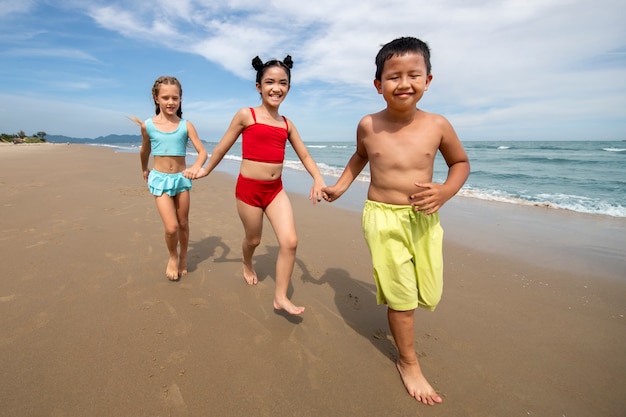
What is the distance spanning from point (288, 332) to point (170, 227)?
1.72 metres

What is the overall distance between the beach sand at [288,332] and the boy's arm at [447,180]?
119 centimetres

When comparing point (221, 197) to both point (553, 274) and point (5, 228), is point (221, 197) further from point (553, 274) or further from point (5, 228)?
point (553, 274)

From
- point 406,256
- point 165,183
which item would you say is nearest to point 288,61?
point 165,183

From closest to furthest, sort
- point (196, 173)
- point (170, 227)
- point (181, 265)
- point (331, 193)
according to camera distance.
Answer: point (331, 193)
point (196, 173)
point (170, 227)
point (181, 265)

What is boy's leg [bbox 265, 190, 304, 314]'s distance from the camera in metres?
2.66

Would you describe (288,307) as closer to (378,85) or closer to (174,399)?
(174,399)

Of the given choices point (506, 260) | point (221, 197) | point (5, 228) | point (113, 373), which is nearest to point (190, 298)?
point (113, 373)

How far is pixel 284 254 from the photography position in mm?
2746

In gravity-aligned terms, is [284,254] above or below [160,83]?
below

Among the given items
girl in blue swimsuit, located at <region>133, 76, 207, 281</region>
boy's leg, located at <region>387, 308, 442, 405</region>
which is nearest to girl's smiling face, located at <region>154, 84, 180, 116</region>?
girl in blue swimsuit, located at <region>133, 76, 207, 281</region>

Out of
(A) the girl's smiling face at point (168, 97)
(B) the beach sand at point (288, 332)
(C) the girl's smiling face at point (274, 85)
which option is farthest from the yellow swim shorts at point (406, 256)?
(A) the girl's smiling face at point (168, 97)

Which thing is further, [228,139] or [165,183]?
[165,183]

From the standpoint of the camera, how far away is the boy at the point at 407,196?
1.98 metres

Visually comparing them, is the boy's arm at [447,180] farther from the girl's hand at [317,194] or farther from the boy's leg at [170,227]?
the boy's leg at [170,227]
